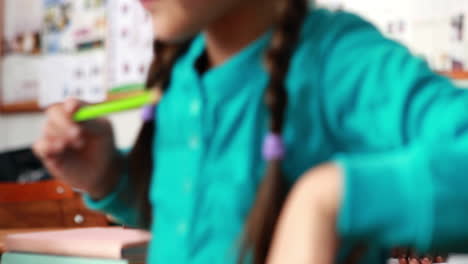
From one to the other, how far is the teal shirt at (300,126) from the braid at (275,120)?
0.04ft

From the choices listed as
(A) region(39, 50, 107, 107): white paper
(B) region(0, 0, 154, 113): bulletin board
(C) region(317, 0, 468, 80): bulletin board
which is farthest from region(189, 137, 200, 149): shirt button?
(A) region(39, 50, 107, 107): white paper

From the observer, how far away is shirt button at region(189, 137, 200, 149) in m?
0.44

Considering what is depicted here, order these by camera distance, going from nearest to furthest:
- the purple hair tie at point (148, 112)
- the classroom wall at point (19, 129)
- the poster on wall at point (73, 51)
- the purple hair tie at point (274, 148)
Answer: the purple hair tie at point (274, 148) < the purple hair tie at point (148, 112) < the poster on wall at point (73, 51) < the classroom wall at point (19, 129)

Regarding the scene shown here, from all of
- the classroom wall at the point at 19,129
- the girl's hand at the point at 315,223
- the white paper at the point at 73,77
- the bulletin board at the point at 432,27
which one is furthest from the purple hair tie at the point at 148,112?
the classroom wall at the point at 19,129

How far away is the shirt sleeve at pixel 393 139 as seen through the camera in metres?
0.26

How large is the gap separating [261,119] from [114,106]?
11 centimetres

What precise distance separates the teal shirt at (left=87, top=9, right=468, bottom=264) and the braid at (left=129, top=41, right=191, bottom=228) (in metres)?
0.02

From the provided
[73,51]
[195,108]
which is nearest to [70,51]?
[73,51]

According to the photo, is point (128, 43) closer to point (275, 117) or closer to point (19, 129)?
point (19, 129)

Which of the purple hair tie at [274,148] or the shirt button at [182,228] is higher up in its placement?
the purple hair tie at [274,148]

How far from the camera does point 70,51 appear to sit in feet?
6.05

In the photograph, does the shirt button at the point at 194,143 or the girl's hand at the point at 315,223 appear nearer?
the girl's hand at the point at 315,223

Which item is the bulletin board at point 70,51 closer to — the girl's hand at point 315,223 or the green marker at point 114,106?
the green marker at point 114,106

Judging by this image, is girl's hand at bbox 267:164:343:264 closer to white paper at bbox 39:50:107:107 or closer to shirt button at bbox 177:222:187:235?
shirt button at bbox 177:222:187:235
